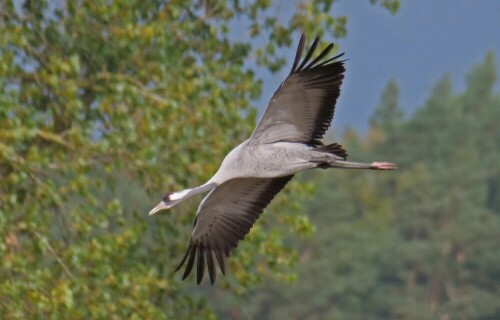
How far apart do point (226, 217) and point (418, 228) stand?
186 feet

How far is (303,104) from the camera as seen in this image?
10531 mm

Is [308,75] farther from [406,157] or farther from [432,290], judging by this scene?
[406,157]

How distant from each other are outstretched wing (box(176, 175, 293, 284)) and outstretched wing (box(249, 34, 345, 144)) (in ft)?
2.26

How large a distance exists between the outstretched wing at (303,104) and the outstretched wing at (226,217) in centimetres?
69

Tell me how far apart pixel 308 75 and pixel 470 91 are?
66.6 metres

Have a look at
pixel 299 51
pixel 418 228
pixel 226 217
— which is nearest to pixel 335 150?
pixel 299 51

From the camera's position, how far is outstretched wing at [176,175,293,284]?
36.7ft

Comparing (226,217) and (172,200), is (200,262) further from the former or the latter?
(172,200)

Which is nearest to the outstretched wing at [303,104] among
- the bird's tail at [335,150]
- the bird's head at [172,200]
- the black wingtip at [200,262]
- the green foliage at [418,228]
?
the bird's tail at [335,150]

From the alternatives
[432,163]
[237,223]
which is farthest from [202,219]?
[432,163]

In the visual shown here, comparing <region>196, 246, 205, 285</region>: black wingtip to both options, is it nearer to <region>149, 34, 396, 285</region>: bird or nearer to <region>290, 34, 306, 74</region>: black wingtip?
<region>149, 34, 396, 285</region>: bird

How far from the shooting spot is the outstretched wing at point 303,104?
10344 millimetres

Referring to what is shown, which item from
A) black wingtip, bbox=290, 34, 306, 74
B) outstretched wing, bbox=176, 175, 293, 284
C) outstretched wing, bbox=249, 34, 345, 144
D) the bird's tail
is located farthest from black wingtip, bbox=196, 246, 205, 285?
black wingtip, bbox=290, 34, 306, 74

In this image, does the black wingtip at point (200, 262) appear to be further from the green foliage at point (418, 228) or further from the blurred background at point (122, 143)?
the green foliage at point (418, 228)
